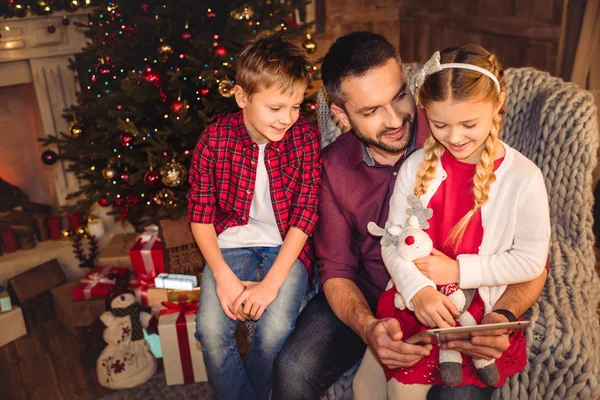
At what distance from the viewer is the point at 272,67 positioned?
1.87 meters

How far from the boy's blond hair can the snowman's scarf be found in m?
1.46

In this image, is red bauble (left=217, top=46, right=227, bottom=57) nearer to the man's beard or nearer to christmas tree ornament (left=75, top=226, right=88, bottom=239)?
the man's beard

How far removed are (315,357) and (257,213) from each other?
2.02ft

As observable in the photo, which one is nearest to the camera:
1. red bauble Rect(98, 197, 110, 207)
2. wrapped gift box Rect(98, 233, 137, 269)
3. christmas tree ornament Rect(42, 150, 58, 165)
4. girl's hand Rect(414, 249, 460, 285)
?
girl's hand Rect(414, 249, 460, 285)

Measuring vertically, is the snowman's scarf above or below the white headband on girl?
below

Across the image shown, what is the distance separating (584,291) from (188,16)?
2.24 meters

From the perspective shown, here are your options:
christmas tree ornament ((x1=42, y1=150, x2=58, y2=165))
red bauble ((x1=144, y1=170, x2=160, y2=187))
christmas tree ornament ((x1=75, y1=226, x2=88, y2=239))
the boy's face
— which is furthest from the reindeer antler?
christmas tree ornament ((x1=75, y1=226, x2=88, y2=239))

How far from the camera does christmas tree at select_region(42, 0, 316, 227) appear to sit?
2730 mm

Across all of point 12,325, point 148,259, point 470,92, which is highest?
point 470,92

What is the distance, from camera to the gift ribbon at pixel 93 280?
3.07 m

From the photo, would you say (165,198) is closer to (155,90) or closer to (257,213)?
(155,90)

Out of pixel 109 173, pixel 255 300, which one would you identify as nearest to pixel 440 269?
pixel 255 300

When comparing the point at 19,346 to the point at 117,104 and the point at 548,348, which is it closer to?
the point at 117,104

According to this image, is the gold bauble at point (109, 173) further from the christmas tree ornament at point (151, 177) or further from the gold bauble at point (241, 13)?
the gold bauble at point (241, 13)
